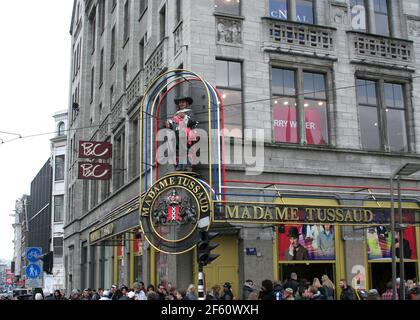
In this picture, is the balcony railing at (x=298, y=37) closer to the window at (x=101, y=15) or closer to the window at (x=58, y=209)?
the window at (x=101, y=15)

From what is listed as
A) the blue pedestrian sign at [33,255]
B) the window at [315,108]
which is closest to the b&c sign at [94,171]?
the blue pedestrian sign at [33,255]

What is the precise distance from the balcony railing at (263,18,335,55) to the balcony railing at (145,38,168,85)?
12.8 ft

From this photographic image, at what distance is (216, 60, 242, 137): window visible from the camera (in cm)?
1880

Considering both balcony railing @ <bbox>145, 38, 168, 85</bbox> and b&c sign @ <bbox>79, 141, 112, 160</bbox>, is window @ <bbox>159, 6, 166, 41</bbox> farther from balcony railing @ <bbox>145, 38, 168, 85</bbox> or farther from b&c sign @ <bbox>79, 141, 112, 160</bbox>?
b&c sign @ <bbox>79, 141, 112, 160</bbox>

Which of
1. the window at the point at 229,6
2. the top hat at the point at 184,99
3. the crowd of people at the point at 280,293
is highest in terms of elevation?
the window at the point at 229,6

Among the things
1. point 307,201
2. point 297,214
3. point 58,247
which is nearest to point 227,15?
point 307,201

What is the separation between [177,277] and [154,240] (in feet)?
5.02

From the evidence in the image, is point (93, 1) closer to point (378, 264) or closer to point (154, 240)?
point (154, 240)

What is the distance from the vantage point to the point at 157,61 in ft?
72.2

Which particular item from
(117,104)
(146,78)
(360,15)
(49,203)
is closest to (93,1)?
(117,104)

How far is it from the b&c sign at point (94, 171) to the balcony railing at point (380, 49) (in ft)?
41.3

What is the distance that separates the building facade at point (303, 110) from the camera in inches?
727

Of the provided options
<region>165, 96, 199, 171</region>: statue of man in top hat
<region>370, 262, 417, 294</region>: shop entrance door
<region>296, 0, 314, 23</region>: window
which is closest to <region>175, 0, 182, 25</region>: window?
<region>165, 96, 199, 171</region>: statue of man in top hat

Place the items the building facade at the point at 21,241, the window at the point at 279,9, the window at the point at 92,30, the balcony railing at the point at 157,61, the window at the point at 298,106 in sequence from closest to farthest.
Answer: the window at the point at 298,106 < the window at the point at 279,9 < the balcony railing at the point at 157,61 < the window at the point at 92,30 < the building facade at the point at 21,241
